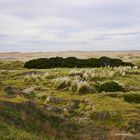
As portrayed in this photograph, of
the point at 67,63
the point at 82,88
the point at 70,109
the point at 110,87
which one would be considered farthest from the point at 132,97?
the point at 67,63

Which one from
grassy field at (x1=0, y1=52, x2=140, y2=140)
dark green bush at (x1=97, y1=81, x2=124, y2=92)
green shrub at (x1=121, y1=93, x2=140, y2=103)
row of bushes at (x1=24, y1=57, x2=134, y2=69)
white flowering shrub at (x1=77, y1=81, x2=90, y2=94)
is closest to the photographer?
grassy field at (x1=0, y1=52, x2=140, y2=140)

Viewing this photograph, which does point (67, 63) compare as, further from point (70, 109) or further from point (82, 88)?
point (70, 109)

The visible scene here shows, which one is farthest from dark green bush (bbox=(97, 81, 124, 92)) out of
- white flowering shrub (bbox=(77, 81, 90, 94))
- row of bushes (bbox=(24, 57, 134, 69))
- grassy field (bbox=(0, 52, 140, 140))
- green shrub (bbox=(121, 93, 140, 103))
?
row of bushes (bbox=(24, 57, 134, 69))

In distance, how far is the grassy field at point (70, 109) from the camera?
18797mm

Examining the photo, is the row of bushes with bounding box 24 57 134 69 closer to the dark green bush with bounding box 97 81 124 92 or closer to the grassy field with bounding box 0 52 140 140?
the grassy field with bounding box 0 52 140 140

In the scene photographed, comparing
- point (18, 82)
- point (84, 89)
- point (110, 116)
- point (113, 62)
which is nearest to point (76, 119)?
point (110, 116)

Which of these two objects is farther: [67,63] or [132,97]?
[67,63]

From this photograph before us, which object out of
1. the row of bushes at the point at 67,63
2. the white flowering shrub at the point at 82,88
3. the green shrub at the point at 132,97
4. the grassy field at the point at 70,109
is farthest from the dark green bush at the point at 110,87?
the row of bushes at the point at 67,63

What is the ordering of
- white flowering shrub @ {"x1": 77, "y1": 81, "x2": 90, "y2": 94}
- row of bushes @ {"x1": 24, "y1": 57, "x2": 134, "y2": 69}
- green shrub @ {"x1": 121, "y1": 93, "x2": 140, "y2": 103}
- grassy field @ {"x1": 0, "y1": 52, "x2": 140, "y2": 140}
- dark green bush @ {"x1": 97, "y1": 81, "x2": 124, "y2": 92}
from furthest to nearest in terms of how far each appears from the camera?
row of bushes @ {"x1": 24, "y1": 57, "x2": 134, "y2": 69}, dark green bush @ {"x1": 97, "y1": 81, "x2": 124, "y2": 92}, white flowering shrub @ {"x1": 77, "y1": 81, "x2": 90, "y2": 94}, green shrub @ {"x1": 121, "y1": 93, "x2": 140, "y2": 103}, grassy field @ {"x1": 0, "y1": 52, "x2": 140, "y2": 140}

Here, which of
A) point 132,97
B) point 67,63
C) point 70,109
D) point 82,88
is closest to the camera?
point 70,109

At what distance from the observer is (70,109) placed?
26.2 m

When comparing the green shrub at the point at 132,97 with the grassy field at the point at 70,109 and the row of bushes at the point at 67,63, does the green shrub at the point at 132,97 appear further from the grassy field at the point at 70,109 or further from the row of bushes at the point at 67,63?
the row of bushes at the point at 67,63

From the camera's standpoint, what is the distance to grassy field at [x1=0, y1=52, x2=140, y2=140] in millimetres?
18797

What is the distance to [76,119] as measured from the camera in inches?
938
